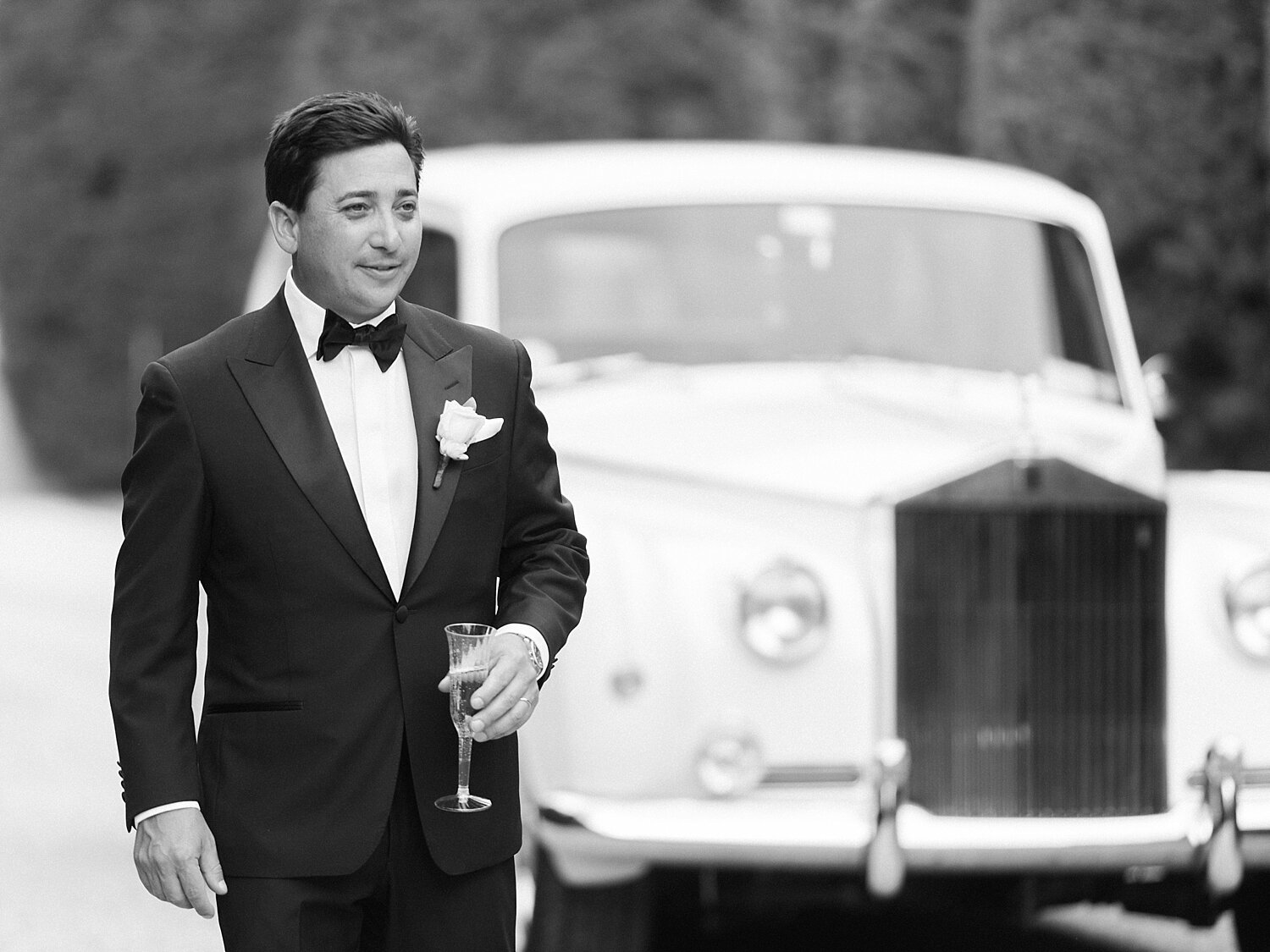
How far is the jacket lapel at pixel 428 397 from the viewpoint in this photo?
101 inches

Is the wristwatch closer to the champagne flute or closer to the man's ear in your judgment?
the champagne flute

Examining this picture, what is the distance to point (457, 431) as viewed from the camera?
2561 mm

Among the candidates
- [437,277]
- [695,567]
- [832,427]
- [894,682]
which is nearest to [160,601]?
[695,567]

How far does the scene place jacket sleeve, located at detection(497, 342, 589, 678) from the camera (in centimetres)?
269

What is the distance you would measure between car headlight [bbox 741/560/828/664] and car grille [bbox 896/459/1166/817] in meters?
0.18

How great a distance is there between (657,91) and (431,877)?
50.8ft

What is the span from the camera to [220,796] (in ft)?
8.40

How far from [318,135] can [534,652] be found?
67 centimetres

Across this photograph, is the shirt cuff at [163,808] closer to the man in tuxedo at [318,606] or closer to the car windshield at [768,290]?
the man in tuxedo at [318,606]

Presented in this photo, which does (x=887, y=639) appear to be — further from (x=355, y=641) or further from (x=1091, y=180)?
(x=1091, y=180)

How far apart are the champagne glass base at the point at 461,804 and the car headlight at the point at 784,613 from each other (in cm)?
168

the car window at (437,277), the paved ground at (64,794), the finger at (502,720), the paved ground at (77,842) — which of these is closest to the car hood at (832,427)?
the car window at (437,277)

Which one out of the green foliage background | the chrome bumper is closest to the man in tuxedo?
the chrome bumper

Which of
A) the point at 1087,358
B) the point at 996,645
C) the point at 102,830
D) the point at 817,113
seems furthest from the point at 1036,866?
the point at 817,113
